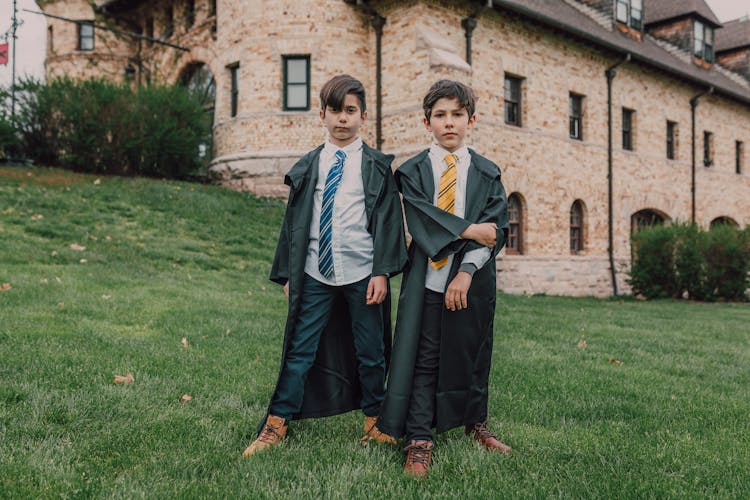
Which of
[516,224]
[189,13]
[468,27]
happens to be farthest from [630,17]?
[189,13]

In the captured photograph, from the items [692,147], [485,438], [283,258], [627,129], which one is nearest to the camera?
[485,438]

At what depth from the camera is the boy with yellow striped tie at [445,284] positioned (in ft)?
10.3

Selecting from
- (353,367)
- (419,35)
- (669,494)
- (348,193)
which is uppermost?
(419,35)

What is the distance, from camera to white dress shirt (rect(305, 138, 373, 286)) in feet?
11.0

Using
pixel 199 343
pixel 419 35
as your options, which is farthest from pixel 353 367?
pixel 419 35

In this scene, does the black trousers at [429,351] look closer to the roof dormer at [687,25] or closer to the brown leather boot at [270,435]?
the brown leather boot at [270,435]

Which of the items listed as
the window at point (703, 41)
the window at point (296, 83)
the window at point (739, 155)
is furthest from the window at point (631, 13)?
the window at point (296, 83)

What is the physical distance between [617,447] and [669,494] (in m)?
0.63

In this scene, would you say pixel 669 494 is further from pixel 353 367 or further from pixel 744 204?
pixel 744 204

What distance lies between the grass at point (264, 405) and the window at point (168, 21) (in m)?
14.7

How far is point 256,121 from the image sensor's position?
17.3 meters

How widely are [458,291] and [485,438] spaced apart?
0.86 meters

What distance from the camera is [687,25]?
2491 centimetres

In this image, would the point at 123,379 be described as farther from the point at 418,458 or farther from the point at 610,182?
the point at 610,182
